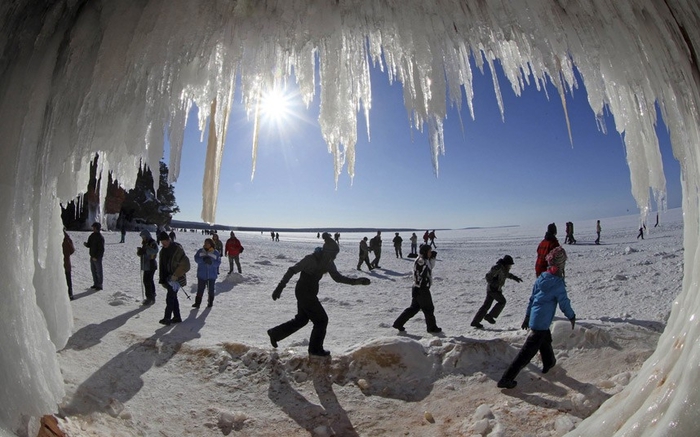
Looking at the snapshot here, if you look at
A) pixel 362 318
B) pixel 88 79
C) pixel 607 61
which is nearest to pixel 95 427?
pixel 88 79

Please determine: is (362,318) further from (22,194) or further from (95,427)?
(22,194)

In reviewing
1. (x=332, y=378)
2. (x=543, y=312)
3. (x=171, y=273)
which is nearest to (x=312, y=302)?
(x=332, y=378)

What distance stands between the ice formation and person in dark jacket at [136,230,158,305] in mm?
5382

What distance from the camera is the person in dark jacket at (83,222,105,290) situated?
851 centimetres

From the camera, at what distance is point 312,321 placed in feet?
16.6

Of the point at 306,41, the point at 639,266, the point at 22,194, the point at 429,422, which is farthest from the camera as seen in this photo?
the point at 639,266

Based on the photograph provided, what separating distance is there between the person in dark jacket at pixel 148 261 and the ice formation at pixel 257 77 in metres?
5.38

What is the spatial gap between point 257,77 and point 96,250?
808cm

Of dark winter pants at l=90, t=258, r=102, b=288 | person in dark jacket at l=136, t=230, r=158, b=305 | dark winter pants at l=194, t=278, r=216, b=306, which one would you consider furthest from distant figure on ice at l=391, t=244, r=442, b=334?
dark winter pants at l=90, t=258, r=102, b=288

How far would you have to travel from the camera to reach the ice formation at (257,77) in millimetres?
2027

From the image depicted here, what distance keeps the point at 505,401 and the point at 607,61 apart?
3.38 metres

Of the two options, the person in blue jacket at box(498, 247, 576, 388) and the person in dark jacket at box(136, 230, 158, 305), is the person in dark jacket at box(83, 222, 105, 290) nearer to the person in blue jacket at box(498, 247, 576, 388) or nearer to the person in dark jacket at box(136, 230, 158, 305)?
the person in dark jacket at box(136, 230, 158, 305)

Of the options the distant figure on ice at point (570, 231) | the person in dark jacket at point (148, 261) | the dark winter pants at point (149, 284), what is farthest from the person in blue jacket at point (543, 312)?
the distant figure on ice at point (570, 231)

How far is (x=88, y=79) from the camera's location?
2.45 metres
